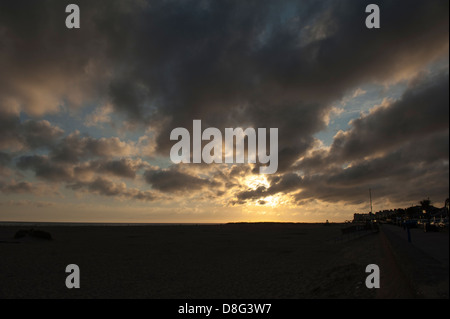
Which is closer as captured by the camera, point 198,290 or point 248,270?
point 198,290

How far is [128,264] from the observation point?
22875 millimetres

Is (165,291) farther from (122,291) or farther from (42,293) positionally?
(42,293)

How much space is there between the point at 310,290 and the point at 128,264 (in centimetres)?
1482

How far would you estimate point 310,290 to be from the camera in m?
14.5
